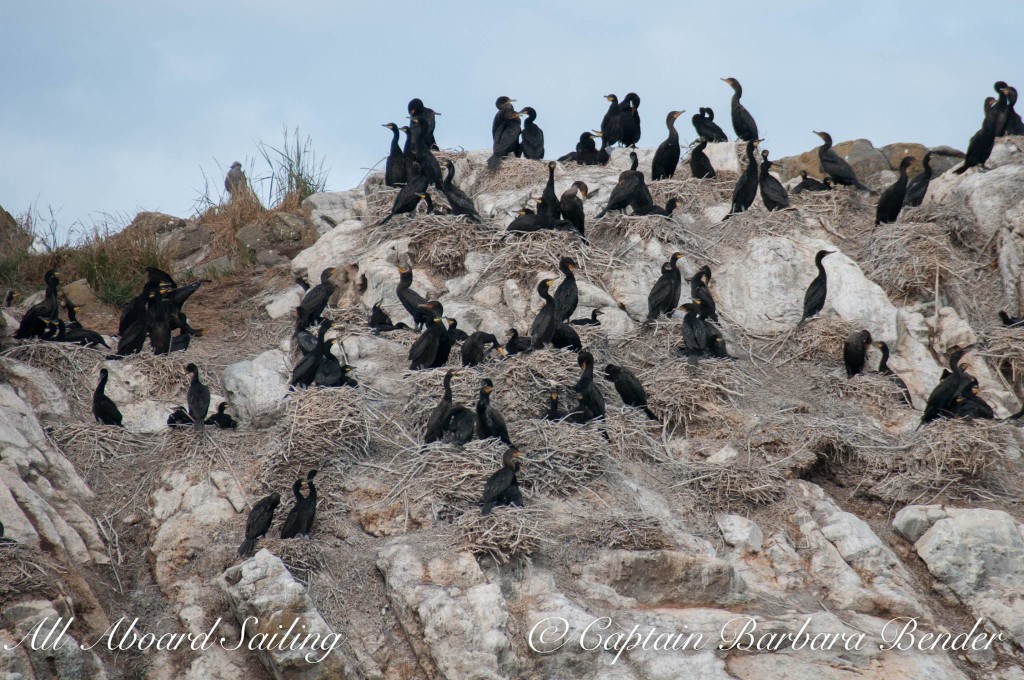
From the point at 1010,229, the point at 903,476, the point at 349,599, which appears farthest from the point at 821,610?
the point at 1010,229

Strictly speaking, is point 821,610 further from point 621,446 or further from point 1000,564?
point 621,446

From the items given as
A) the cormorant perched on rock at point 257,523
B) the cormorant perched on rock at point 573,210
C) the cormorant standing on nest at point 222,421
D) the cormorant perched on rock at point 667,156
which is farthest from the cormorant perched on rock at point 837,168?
the cormorant perched on rock at point 257,523

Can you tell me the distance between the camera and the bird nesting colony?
29.7ft

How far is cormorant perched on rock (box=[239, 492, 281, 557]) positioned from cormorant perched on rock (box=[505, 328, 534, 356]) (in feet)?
10.8

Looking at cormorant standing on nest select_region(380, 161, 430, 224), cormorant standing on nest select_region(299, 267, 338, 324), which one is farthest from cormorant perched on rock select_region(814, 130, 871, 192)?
cormorant standing on nest select_region(299, 267, 338, 324)

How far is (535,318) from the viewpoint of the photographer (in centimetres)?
1248

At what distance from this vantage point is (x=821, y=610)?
9242mm

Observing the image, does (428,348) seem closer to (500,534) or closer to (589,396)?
(589,396)

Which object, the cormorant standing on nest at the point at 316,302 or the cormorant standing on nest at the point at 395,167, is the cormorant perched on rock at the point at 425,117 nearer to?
the cormorant standing on nest at the point at 395,167

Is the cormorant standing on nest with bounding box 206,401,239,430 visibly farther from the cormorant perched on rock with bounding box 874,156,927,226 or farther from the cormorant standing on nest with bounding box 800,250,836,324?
the cormorant perched on rock with bounding box 874,156,927,226

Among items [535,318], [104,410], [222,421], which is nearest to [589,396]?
[535,318]

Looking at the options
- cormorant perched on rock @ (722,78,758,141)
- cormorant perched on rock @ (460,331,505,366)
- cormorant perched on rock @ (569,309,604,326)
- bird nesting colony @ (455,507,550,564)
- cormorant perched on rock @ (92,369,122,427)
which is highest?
cormorant perched on rock @ (722,78,758,141)

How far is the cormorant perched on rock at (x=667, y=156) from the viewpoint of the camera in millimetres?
15680

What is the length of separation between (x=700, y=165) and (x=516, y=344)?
5289mm
